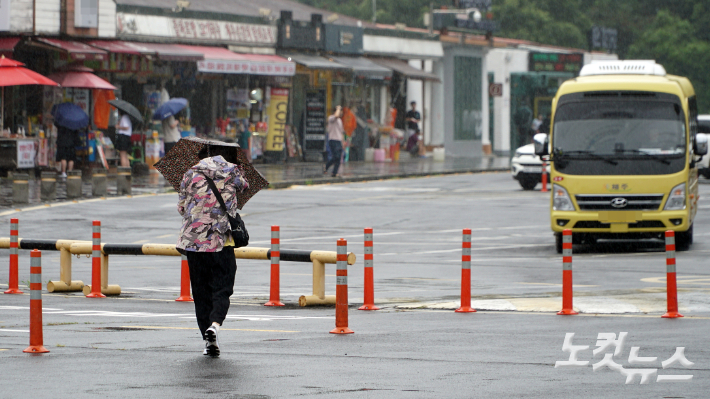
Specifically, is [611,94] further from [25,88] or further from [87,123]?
[25,88]

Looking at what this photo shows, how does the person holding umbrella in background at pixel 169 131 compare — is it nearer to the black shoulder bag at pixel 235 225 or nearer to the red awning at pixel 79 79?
the red awning at pixel 79 79

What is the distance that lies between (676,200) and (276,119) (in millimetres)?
22952

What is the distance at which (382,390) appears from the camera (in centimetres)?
746

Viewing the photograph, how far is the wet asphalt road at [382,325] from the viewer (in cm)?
767

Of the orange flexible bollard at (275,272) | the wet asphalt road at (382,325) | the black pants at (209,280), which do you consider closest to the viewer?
the wet asphalt road at (382,325)

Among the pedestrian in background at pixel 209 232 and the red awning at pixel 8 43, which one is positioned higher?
the red awning at pixel 8 43

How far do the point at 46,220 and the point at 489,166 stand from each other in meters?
21.9

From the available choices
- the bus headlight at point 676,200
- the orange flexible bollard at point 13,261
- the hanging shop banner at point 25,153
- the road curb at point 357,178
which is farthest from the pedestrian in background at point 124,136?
the orange flexible bollard at point 13,261

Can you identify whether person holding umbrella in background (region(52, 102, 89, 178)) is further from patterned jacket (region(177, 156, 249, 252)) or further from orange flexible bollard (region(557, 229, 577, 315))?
patterned jacket (region(177, 156, 249, 252))

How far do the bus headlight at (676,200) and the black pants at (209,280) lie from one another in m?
9.69

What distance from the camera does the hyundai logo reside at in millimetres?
17312

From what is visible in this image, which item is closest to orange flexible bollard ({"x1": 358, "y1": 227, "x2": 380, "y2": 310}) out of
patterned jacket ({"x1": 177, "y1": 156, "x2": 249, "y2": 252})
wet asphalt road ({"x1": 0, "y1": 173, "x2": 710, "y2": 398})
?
wet asphalt road ({"x1": 0, "y1": 173, "x2": 710, "y2": 398})

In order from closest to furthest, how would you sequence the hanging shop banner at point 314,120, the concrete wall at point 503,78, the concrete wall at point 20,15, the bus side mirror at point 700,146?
the bus side mirror at point 700,146
the concrete wall at point 20,15
the hanging shop banner at point 314,120
the concrete wall at point 503,78

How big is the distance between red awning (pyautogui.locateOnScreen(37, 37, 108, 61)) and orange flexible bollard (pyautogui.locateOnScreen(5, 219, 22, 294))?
56.4 ft
